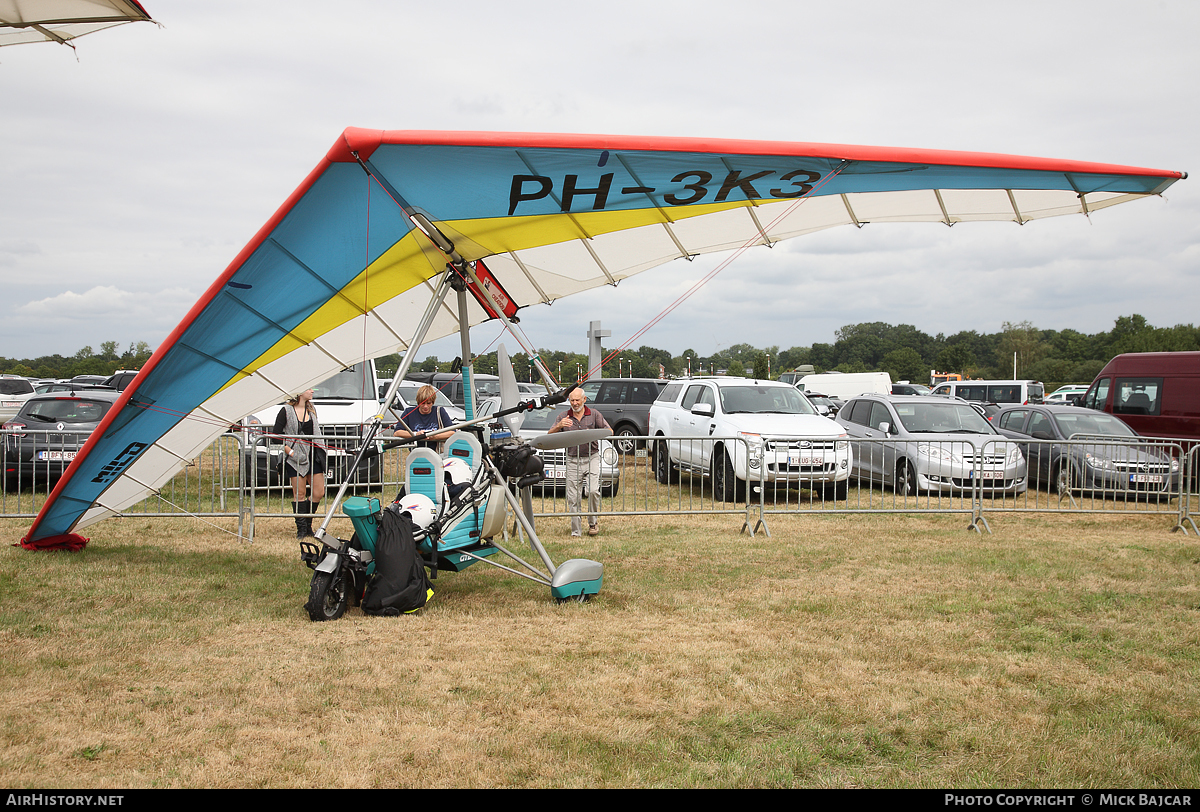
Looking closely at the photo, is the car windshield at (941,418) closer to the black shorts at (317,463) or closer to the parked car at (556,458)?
the parked car at (556,458)

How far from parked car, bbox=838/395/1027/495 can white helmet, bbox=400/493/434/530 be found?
6.08 meters

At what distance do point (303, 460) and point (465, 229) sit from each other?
4.15 metres

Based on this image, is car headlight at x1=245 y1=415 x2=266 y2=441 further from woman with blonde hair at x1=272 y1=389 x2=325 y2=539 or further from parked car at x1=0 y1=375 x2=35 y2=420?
parked car at x1=0 y1=375 x2=35 y2=420

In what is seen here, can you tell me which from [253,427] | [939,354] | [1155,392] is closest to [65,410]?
[253,427]

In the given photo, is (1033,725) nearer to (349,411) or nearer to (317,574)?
(317,574)

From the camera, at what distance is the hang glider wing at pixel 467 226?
4.56 metres

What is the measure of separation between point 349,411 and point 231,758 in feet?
31.8

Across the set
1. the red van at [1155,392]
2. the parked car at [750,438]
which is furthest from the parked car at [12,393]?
the red van at [1155,392]

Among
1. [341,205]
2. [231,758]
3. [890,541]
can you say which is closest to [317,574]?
[231,758]

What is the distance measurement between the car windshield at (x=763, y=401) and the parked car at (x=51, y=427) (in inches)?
368

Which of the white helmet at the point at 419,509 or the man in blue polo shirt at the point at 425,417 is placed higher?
the man in blue polo shirt at the point at 425,417

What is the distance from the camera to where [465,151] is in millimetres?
4656

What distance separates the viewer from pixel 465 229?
5707mm

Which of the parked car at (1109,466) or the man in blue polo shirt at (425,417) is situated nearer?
the man in blue polo shirt at (425,417)
